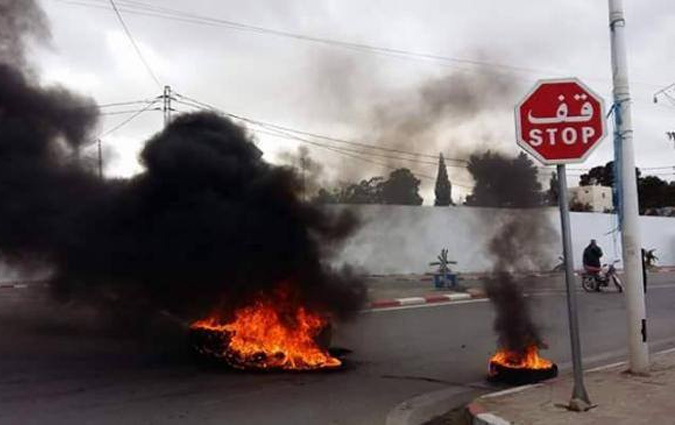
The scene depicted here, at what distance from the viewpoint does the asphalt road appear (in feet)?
20.2

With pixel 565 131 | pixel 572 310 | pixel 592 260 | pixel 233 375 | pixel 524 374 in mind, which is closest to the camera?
pixel 572 310

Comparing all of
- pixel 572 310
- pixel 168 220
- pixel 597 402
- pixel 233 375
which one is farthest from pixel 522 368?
pixel 168 220

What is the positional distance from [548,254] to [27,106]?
7.44m

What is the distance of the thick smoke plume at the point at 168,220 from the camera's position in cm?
869

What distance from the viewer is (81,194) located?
30.6 ft

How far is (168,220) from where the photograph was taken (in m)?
8.82

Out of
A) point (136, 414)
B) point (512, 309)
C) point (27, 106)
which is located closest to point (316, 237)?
point (512, 309)

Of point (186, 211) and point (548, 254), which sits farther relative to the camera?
point (186, 211)

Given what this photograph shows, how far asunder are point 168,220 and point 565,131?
5.29m

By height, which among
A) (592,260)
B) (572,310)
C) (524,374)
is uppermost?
(592,260)

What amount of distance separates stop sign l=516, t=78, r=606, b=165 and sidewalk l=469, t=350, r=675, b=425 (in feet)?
6.79

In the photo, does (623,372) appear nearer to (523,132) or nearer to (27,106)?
(523,132)

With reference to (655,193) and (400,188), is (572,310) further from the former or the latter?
(655,193)

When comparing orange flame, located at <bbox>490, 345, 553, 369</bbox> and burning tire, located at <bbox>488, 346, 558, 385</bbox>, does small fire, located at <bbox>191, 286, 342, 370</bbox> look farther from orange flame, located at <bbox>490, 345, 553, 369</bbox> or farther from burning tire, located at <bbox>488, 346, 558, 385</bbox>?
orange flame, located at <bbox>490, 345, 553, 369</bbox>
